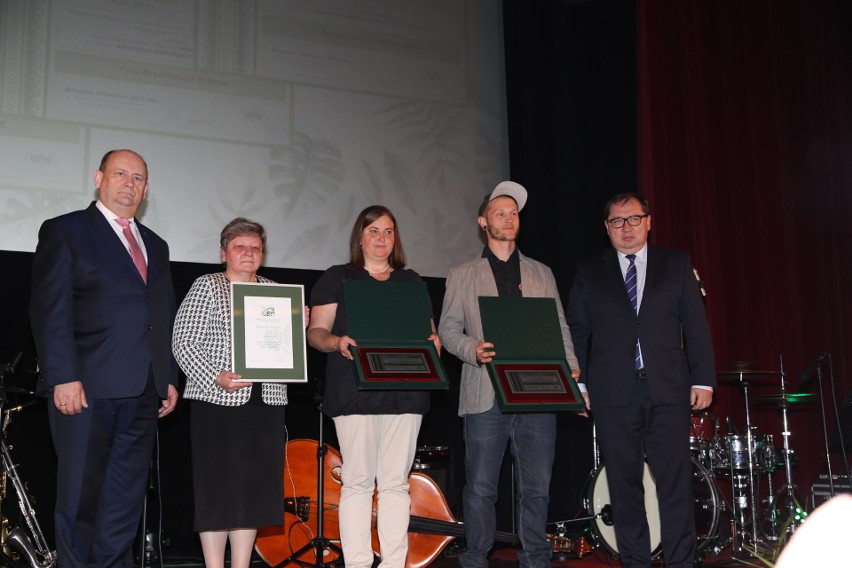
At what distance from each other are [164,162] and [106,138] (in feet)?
1.15

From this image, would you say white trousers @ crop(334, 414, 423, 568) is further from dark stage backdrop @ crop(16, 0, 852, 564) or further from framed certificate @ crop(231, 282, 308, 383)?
dark stage backdrop @ crop(16, 0, 852, 564)

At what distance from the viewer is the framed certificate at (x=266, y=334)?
10.5ft

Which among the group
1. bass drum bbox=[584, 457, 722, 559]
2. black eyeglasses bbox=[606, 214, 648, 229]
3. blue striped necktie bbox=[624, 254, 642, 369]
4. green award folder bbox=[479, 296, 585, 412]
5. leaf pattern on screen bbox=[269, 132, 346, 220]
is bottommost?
bass drum bbox=[584, 457, 722, 559]

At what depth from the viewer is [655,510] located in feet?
15.9

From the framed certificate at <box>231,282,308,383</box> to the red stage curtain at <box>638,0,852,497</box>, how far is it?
3.22m

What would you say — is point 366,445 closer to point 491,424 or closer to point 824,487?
point 491,424

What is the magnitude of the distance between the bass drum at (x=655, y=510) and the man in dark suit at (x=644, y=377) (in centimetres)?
112

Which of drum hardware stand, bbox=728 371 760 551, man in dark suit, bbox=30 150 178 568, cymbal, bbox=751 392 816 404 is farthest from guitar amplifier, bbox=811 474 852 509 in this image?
man in dark suit, bbox=30 150 178 568

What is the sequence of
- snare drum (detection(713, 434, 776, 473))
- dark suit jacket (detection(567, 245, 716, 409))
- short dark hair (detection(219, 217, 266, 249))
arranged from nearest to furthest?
1. short dark hair (detection(219, 217, 266, 249))
2. dark suit jacket (detection(567, 245, 716, 409))
3. snare drum (detection(713, 434, 776, 473))

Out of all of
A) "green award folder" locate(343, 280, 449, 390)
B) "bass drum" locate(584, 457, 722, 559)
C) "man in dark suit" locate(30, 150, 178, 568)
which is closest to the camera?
"man in dark suit" locate(30, 150, 178, 568)

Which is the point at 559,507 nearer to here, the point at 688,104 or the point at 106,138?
the point at 688,104

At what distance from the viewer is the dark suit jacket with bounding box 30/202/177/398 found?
9.38 feet

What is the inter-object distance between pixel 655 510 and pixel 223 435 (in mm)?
2827

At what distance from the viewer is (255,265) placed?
340cm
